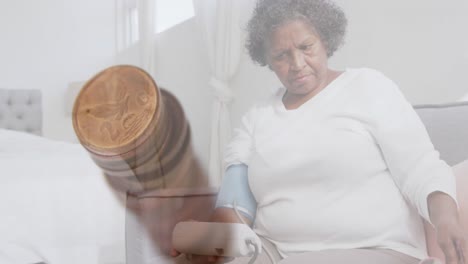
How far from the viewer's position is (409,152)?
0.78 metres

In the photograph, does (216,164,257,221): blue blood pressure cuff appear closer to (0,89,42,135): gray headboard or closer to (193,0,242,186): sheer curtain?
(193,0,242,186): sheer curtain

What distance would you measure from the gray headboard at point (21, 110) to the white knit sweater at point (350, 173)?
46cm

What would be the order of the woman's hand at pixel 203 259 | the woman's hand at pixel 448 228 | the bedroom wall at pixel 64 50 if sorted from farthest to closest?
the bedroom wall at pixel 64 50 < the woman's hand at pixel 203 259 < the woman's hand at pixel 448 228

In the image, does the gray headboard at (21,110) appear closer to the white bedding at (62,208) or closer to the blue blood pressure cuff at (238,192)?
the white bedding at (62,208)

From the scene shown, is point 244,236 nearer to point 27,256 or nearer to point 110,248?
point 110,248

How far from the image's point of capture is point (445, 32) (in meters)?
0.82

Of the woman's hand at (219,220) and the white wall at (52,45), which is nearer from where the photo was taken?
the woman's hand at (219,220)

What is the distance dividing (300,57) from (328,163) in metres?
0.18

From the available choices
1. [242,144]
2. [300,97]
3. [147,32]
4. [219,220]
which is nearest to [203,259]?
[219,220]

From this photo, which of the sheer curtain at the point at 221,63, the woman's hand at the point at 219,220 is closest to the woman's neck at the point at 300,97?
the sheer curtain at the point at 221,63

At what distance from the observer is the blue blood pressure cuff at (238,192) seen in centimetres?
85

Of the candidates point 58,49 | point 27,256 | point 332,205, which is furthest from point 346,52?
point 27,256

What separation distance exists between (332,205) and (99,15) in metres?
0.59

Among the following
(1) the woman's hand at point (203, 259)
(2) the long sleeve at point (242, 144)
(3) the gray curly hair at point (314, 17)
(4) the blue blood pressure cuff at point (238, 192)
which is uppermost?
(3) the gray curly hair at point (314, 17)
